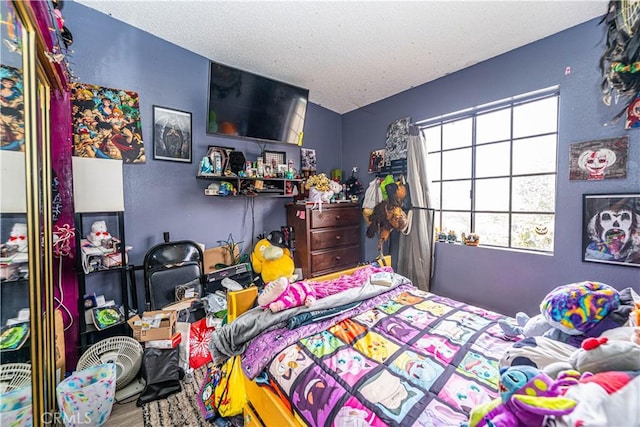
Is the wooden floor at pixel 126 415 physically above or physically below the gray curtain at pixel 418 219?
below

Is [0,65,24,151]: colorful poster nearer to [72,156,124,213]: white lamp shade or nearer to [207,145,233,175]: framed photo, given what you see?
[72,156,124,213]: white lamp shade

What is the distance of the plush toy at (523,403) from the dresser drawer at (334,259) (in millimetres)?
2187

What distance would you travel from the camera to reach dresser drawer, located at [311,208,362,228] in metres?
2.84

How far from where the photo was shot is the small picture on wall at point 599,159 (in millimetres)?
1604

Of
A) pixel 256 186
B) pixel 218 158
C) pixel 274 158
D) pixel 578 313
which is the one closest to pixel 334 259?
pixel 256 186

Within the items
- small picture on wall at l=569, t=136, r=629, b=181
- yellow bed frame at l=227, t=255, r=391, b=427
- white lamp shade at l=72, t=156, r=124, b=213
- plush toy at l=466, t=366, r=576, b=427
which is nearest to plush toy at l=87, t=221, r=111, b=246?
white lamp shade at l=72, t=156, r=124, b=213

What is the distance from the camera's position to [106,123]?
1959mm

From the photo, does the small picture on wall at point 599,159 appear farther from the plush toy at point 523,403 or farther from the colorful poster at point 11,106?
the colorful poster at point 11,106

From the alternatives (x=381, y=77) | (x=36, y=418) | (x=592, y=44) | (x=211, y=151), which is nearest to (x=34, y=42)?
(x=211, y=151)

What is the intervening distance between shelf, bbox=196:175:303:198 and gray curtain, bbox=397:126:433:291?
52.8 inches

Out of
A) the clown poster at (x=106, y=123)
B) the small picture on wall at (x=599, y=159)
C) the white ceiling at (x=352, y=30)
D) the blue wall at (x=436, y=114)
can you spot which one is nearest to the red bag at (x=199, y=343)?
the blue wall at (x=436, y=114)

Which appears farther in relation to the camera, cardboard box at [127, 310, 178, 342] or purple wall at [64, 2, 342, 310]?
purple wall at [64, 2, 342, 310]

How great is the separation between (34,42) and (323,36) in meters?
1.78

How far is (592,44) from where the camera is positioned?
1674 millimetres
